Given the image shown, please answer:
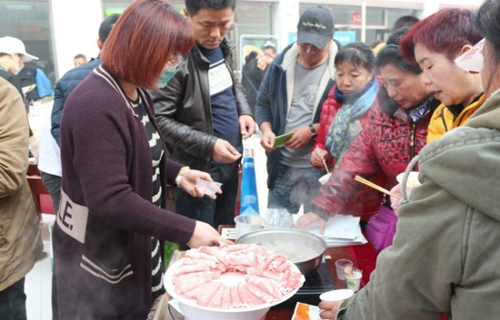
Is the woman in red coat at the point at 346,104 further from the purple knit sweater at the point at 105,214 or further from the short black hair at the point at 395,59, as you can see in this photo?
the purple knit sweater at the point at 105,214

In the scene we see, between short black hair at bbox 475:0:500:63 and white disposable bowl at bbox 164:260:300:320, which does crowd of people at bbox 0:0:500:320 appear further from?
white disposable bowl at bbox 164:260:300:320

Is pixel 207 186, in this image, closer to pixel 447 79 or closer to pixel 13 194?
pixel 13 194

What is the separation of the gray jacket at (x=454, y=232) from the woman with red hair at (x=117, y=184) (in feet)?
2.68

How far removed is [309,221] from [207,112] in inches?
38.6

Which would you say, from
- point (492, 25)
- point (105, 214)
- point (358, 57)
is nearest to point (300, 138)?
point (358, 57)

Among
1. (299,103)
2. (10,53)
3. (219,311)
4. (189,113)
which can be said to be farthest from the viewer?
(10,53)

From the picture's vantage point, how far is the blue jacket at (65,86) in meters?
2.72

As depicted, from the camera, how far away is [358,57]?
8.43 feet

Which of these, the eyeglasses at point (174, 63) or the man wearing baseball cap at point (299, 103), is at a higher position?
the eyeglasses at point (174, 63)

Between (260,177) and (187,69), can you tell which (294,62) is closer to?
(187,69)

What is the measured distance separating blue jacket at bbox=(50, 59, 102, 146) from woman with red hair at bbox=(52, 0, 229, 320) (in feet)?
4.06

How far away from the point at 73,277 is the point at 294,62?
2.13 metres

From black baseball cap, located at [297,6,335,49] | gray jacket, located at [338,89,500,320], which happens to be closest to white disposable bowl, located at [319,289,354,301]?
gray jacket, located at [338,89,500,320]

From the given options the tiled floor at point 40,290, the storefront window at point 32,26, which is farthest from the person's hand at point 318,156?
the storefront window at point 32,26
